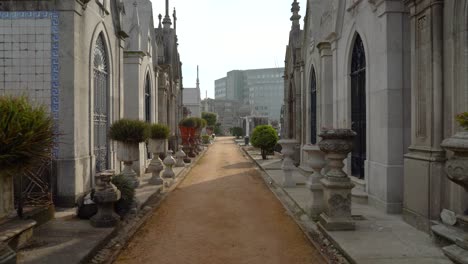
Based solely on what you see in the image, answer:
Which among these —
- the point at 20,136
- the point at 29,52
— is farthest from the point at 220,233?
the point at 29,52

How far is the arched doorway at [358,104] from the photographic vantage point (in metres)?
9.65

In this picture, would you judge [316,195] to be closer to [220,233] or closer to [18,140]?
[220,233]

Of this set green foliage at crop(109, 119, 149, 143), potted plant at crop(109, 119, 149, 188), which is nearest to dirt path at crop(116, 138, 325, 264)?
potted plant at crop(109, 119, 149, 188)

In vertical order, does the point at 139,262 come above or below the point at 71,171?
below

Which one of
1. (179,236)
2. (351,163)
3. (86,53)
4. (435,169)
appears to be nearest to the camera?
(435,169)

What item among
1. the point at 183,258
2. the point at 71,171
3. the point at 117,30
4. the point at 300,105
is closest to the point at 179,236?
the point at 183,258

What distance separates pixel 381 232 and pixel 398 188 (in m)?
1.67

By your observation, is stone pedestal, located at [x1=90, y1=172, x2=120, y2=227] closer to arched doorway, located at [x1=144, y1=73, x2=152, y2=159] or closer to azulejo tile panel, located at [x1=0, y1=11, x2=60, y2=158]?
azulejo tile panel, located at [x1=0, y1=11, x2=60, y2=158]

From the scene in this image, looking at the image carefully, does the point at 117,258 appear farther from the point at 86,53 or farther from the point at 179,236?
the point at 86,53

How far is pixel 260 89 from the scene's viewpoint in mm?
→ 132500

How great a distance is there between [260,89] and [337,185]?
127 metres

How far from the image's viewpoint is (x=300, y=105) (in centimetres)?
1795

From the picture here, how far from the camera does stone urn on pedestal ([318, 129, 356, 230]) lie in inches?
259

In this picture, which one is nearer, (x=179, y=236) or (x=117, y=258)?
(x=117, y=258)
